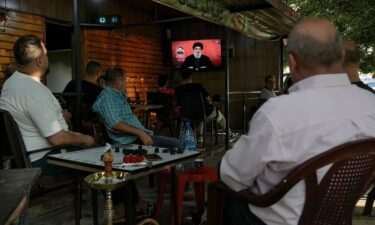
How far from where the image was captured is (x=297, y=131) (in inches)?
58.9

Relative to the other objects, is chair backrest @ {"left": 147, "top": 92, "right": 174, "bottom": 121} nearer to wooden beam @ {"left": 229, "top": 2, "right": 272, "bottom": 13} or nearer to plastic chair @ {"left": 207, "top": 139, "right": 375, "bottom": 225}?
wooden beam @ {"left": 229, "top": 2, "right": 272, "bottom": 13}

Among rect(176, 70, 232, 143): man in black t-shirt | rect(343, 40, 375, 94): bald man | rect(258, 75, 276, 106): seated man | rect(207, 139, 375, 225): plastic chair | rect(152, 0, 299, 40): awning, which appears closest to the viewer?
rect(207, 139, 375, 225): plastic chair

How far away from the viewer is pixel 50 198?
369 cm

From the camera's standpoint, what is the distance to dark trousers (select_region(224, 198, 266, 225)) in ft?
5.60

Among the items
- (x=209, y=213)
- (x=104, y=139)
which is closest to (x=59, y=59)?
(x=104, y=139)

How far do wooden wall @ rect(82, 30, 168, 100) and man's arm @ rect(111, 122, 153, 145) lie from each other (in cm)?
512

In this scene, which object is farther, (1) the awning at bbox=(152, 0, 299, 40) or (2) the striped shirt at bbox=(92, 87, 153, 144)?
(1) the awning at bbox=(152, 0, 299, 40)

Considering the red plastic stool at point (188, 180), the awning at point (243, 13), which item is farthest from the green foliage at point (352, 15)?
the red plastic stool at point (188, 180)

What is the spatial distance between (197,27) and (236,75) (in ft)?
5.74

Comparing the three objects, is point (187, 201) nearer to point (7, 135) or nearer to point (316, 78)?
point (7, 135)

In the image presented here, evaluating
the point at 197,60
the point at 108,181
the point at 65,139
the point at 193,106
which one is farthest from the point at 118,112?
the point at 197,60

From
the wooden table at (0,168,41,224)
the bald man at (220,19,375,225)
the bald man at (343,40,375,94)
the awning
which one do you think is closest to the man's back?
the bald man at (220,19,375,225)

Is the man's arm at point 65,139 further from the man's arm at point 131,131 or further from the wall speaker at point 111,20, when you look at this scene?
the wall speaker at point 111,20

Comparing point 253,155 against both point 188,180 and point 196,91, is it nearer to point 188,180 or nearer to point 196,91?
point 188,180
